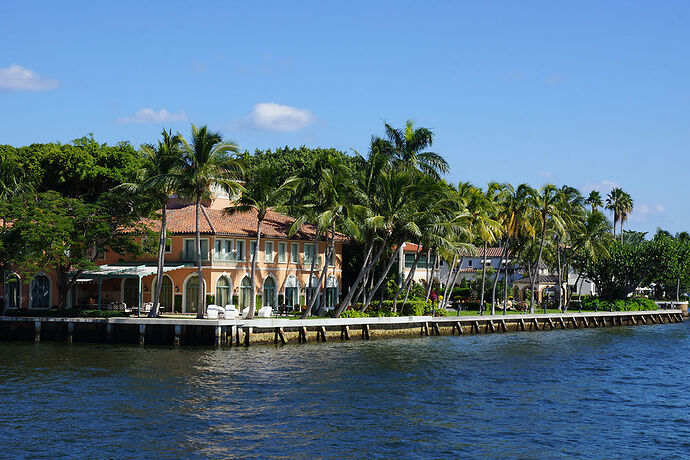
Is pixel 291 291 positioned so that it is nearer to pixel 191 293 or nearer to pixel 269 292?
pixel 269 292

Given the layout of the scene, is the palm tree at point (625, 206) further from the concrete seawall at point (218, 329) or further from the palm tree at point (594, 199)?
the concrete seawall at point (218, 329)

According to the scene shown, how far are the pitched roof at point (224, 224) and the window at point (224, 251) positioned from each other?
3.22ft

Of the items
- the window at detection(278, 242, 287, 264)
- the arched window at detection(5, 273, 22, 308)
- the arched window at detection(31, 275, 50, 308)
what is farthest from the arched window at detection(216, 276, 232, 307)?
the arched window at detection(5, 273, 22, 308)

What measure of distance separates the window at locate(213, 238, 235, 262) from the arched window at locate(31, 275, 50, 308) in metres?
13.8

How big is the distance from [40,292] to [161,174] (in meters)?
19.2

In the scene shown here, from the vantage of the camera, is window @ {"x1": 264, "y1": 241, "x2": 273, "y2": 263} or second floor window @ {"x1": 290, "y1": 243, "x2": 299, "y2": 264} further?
second floor window @ {"x1": 290, "y1": 243, "x2": 299, "y2": 264}

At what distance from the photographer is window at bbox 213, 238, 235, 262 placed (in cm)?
6151

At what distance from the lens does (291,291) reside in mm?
67438

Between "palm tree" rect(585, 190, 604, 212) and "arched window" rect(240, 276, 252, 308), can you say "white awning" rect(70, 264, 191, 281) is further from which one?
"palm tree" rect(585, 190, 604, 212)

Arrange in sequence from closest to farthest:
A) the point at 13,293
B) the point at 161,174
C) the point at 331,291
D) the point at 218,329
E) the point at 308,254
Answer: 1. the point at 218,329
2. the point at 161,174
3. the point at 13,293
4. the point at 308,254
5. the point at 331,291

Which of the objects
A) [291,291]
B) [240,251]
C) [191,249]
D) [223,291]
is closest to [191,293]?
[223,291]

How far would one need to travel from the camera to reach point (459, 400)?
3186 centimetres

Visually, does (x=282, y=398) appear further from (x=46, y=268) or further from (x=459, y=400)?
(x=46, y=268)

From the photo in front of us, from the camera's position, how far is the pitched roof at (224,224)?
61312 millimetres
